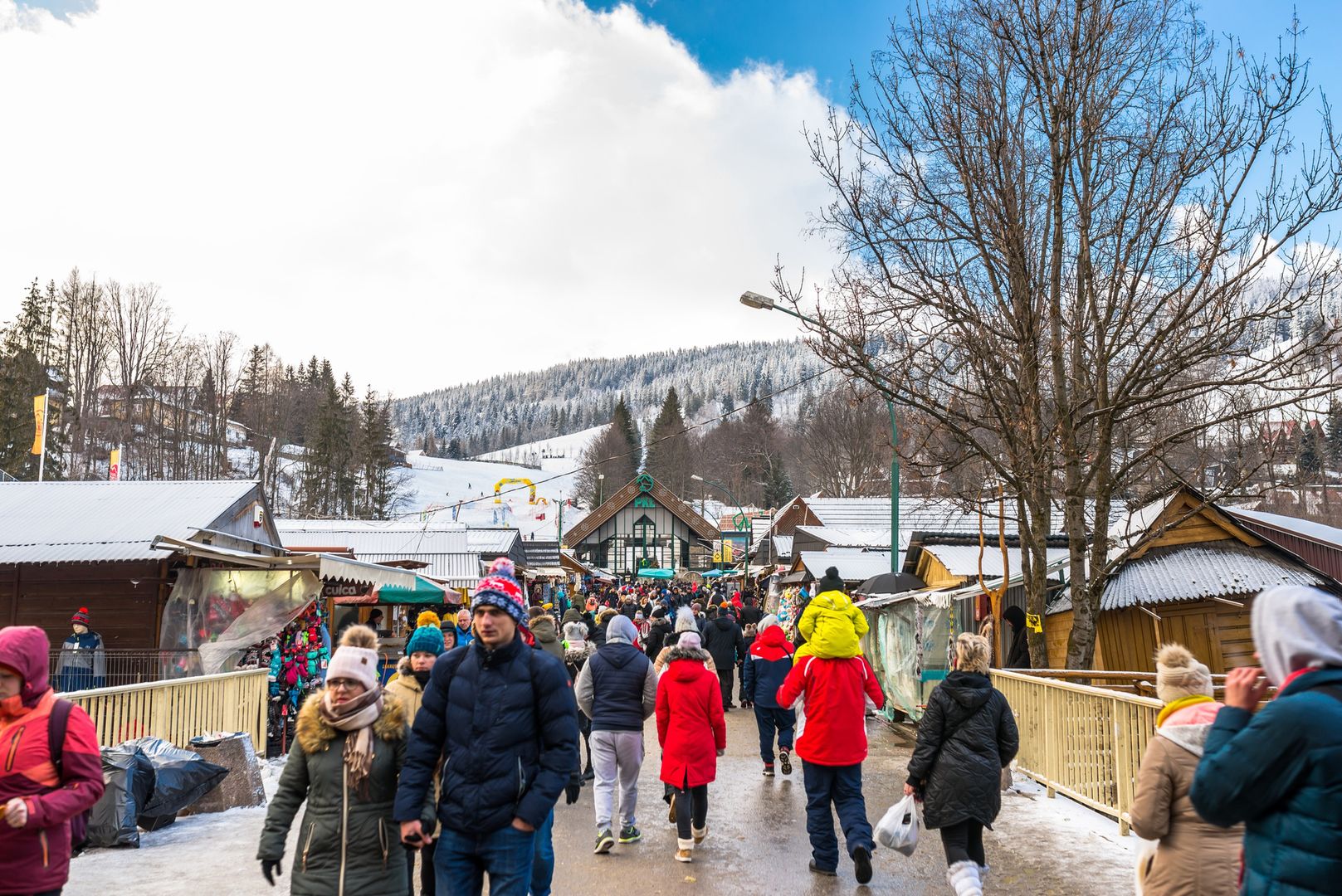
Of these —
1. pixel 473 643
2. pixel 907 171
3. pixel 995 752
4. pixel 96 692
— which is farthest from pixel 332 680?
pixel 907 171

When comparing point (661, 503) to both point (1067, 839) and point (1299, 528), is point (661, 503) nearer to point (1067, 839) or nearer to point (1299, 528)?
point (1299, 528)

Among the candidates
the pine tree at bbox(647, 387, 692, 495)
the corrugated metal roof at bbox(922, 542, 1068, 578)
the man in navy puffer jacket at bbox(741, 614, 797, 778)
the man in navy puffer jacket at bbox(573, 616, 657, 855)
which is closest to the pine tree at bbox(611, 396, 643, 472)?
the pine tree at bbox(647, 387, 692, 495)

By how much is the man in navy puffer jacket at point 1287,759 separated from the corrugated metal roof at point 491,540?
97.2ft

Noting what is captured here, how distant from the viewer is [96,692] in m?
7.66

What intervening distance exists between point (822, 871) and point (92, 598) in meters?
13.5

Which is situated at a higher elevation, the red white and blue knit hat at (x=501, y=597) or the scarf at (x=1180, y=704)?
the red white and blue knit hat at (x=501, y=597)

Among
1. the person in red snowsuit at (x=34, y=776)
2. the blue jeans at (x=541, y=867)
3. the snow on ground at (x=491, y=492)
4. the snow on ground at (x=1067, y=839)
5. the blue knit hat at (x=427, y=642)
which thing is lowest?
the snow on ground at (x=1067, y=839)

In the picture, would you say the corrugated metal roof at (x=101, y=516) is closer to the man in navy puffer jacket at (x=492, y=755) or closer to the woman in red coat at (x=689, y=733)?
the woman in red coat at (x=689, y=733)

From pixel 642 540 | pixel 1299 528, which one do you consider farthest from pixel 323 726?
pixel 642 540

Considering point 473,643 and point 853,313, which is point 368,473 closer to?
point 853,313

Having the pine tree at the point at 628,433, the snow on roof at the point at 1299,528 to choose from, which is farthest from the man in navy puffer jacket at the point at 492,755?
the pine tree at the point at 628,433

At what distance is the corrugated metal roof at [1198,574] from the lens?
13.6 metres

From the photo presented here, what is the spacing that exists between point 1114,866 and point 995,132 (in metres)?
8.63

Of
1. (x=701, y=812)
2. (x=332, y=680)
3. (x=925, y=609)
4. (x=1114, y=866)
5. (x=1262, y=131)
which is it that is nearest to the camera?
(x=332, y=680)
